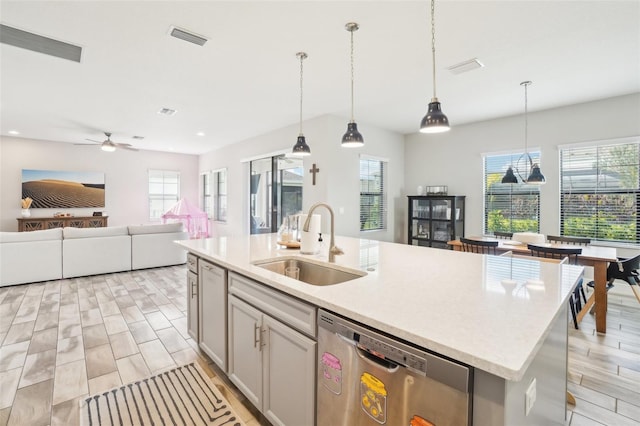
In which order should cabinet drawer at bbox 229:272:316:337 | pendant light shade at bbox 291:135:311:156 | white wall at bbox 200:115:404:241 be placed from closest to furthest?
cabinet drawer at bbox 229:272:316:337
pendant light shade at bbox 291:135:311:156
white wall at bbox 200:115:404:241

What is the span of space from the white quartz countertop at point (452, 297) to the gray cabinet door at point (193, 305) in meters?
0.44

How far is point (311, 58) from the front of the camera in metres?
3.06

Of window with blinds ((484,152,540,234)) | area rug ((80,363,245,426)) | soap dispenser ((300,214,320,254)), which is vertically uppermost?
window with blinds ((484,152,540,234))

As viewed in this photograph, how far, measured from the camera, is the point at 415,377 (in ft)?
3.24

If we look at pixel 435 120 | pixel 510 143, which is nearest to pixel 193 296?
pixel 435 120

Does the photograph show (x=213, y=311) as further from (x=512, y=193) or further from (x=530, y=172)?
(x=512, y=193)

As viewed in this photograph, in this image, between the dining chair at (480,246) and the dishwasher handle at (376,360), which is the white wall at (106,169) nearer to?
the dining chair at (480,246)

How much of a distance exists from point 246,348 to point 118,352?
62.3 inches

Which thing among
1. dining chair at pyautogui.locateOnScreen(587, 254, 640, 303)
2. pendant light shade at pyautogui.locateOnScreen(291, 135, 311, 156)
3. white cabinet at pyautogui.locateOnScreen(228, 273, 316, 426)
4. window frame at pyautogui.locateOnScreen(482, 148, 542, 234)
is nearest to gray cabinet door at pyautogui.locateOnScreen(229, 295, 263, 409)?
white cabinet at pyautogui.locateOnScreen(228, 273, 316, 426)

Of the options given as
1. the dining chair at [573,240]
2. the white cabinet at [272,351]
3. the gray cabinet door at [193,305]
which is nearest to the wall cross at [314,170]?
the gray cabinet door at [193,305]

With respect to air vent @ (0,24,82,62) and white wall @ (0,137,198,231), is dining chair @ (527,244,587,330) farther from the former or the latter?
white wall @ (0,137,198,231)

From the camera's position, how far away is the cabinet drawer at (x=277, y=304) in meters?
1.42

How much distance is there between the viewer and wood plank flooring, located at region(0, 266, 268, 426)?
80.4 inches

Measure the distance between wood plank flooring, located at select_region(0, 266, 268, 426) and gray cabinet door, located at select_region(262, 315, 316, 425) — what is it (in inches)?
14.8
